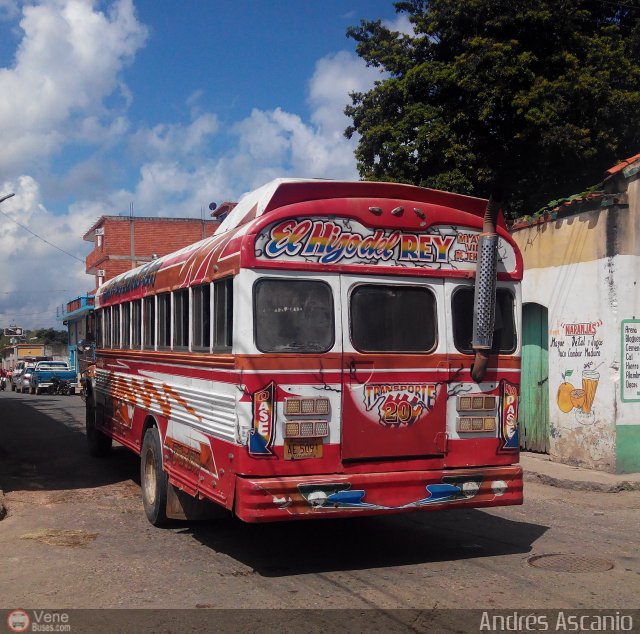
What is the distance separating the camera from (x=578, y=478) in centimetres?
1029

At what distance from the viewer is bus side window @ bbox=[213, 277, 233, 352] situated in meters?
6.04

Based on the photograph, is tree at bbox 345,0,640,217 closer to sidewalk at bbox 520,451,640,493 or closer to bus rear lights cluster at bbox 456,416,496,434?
sidewalk at bbox 520,451,640,493

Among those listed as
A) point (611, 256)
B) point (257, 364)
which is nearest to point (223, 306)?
point (257, 364)

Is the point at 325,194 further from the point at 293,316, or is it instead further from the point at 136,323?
the point at 136,323

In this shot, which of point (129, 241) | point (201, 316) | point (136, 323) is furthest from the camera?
point (129, 241)

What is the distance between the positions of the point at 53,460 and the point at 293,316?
8.22 metres

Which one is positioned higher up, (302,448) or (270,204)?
(270,204)

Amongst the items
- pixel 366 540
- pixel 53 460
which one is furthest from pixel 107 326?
pixel 366 540

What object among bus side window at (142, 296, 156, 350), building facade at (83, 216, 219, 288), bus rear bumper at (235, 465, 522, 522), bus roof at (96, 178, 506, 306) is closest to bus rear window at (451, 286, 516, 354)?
bus roof at (96, 178, 506, 306)

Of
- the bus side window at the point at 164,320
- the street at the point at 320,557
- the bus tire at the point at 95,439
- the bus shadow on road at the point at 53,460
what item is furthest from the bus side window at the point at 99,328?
the bus side window at the point at 164,320

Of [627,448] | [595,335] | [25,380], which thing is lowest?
[25,380]

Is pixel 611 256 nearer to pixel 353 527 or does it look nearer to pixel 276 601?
pixel 353 527

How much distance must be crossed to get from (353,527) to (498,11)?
577 inches

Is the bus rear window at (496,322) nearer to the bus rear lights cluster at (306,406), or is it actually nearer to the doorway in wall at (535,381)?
the bus rear lights cluster at (306,406)
